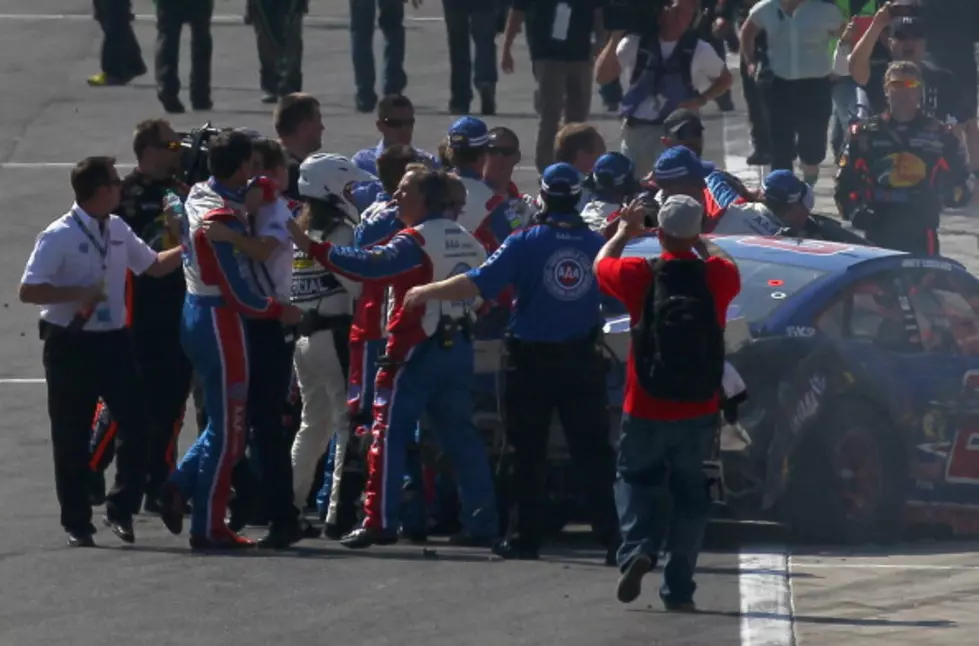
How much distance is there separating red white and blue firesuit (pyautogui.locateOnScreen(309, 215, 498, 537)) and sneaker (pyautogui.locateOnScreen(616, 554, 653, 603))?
5.46 ft

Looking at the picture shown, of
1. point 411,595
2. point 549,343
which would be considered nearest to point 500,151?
point 549,343

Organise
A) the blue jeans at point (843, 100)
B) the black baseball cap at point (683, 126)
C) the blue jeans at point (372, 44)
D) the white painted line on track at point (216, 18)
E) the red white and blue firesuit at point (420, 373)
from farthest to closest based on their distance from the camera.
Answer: the white painted line on track at point (216, 18), the blue jeans at point (372, 44), the blue jeans at point (843, 100), the black baseball cap at point (683, 126), the red white and blue firesuit at point (420, 373)

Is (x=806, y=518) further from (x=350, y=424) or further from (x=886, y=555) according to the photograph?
(x=350, y=424)

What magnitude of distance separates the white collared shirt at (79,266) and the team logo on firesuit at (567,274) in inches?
83.6

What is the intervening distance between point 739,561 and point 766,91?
8840 mm

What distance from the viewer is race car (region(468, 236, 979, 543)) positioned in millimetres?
11586

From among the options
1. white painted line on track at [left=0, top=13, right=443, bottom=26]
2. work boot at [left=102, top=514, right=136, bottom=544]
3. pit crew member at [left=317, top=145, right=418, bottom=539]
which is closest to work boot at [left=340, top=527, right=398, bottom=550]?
pit crew member at [left=317, top=145, right=418, bottom=539]

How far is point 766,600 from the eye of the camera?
34.1ft

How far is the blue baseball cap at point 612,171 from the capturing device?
42.5 feet

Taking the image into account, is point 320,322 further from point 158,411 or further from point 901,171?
point 901,171

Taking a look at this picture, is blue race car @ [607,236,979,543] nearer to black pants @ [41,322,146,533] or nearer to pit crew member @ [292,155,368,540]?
pit crew member @ [292,155,368,540]

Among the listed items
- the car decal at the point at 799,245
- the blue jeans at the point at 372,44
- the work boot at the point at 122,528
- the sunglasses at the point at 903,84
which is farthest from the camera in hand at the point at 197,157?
the blue jeans at the point at 372,44

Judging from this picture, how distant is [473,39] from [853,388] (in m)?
12.7

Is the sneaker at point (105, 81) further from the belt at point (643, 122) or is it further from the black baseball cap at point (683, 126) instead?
the black baseball cap at point (683, 126)
